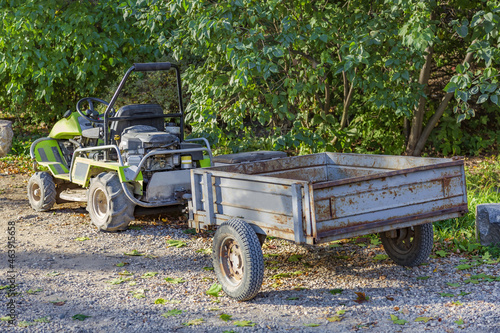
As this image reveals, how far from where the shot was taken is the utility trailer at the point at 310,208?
4.38 m

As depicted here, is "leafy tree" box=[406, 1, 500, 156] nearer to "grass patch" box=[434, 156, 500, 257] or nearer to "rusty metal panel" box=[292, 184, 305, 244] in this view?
"grass patch" box=[434, 156, 500, 257]

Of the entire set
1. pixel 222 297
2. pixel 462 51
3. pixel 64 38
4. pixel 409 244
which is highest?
pixel 64 38

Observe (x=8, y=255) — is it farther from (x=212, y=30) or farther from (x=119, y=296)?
(x=212, y=30)

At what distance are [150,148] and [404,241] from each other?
9.63 ft

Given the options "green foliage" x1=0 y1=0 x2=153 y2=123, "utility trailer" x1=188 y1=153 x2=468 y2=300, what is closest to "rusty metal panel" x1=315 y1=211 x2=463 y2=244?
"utility trailer" x1=188 y1=153 x2=468 y2=300

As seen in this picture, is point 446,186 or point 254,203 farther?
point 446,186

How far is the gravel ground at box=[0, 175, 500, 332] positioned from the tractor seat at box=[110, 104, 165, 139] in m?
1.26

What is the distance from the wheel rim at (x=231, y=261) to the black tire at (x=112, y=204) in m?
2.18

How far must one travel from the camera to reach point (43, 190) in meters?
7.96

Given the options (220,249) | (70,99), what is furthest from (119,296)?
(70,99)

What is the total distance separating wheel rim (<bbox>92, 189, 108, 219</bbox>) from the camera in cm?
715

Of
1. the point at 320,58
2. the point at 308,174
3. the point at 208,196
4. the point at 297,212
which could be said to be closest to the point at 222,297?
the point at 208,196

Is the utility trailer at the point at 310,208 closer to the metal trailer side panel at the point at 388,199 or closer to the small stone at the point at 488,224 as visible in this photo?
the metal trailer side panel at the point at 388,199

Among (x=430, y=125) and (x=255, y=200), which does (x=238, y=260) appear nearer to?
(x=255, y=200)
